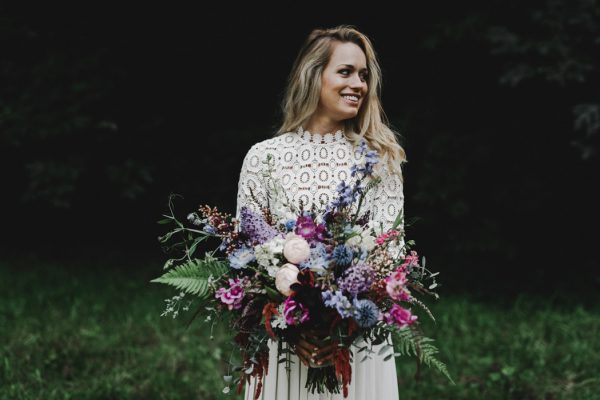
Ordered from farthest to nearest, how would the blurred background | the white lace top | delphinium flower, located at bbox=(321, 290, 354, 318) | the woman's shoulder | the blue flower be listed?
1. the blurred background
2. the woman's shoulder
3. the white lace top
4. the blue flower
5. delphinium flower, located at bbox=(321, 290, 354, 318)

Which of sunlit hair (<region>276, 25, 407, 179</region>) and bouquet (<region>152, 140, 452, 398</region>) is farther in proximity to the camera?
sunlit hair (<region>276, 25, 407, 179</region>)

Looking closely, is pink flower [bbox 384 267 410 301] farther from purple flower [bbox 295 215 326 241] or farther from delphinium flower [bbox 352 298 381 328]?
purple flower [bbox 295 215 326 241]

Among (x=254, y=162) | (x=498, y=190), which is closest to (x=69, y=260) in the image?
(x=498, y=190)

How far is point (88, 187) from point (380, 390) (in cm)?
513

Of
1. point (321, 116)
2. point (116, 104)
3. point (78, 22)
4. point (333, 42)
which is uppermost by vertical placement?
point (78, 22)

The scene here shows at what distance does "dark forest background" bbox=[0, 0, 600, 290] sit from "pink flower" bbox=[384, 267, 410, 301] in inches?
172

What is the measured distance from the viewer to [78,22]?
6.87 metres

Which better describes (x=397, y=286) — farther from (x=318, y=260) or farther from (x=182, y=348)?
(x=182, y=348)

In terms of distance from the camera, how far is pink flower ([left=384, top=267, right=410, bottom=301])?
1944 millimetres

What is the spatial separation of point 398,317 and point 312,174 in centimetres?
87

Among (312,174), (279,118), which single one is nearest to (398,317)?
(312,174)

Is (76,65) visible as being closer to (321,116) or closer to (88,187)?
(88,187)

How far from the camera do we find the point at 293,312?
2.00 m

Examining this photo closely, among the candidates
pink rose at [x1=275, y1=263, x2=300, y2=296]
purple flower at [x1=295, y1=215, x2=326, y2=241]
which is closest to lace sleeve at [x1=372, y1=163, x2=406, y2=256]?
purple flower at [x1=295, y1=215, x2=326, y2=241]
